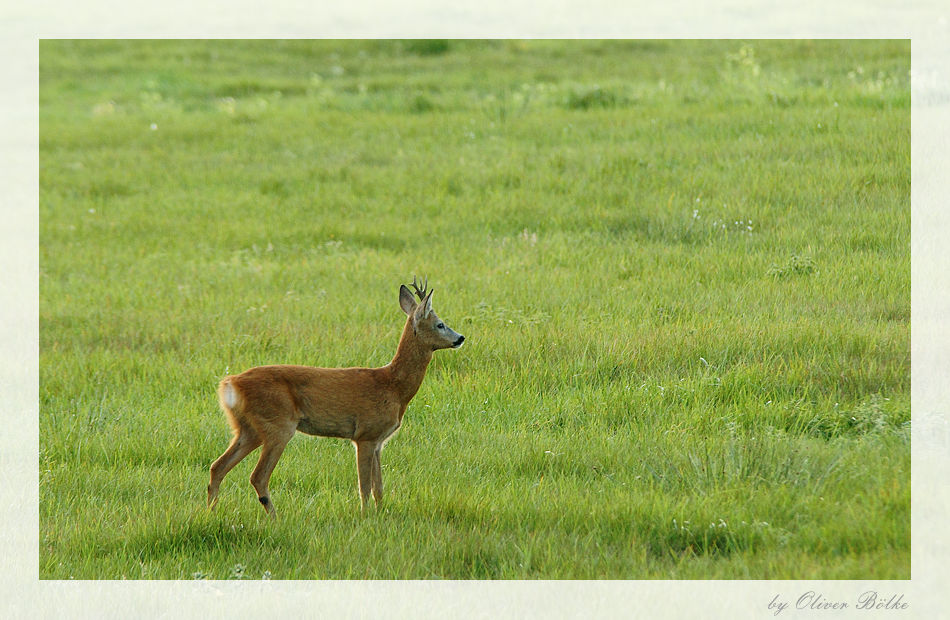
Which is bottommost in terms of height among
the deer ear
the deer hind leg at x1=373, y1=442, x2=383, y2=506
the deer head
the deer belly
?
the deer hind leg at x1=373, y1=442, x2=383, y2=506

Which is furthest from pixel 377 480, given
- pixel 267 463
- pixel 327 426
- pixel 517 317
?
pixel 517 317

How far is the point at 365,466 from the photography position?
6.22m

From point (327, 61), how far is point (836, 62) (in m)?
13.2

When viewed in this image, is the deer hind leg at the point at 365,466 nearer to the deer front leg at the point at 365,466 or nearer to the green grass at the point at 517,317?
the deer front leg at the point at 365,466

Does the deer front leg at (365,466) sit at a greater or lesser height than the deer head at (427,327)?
lesser

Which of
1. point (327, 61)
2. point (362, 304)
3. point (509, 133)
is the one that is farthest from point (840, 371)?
point (327, 61)

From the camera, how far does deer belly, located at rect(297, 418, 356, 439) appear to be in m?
6.16

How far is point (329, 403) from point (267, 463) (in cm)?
53

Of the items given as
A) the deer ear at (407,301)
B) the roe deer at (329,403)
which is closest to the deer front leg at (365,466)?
the roe deer at (329,403)

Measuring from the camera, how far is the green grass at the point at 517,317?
6.01m

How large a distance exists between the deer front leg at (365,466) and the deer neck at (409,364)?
0.38 metres

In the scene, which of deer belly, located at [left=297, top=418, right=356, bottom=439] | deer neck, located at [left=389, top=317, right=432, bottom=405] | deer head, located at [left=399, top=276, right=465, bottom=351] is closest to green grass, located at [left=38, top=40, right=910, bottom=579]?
deer belly, located at [left=297, top=418, right=356, bottom=439]

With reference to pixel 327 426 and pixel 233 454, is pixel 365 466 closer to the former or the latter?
pixel 327 426

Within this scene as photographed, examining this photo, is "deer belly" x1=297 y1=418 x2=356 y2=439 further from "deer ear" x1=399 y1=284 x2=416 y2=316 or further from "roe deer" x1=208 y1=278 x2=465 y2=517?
"deer ear" x1=399 y1=284 x2=416 y2=316
